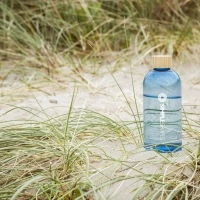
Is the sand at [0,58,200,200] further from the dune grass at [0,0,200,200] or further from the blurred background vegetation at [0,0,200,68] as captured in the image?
the blurred background vegetation at [0,0,200,68]

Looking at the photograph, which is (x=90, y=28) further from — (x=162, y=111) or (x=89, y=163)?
(x=89, y=163)

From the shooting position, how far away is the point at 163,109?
7.77 ft

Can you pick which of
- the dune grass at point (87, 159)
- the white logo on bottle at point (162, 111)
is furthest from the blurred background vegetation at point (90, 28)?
the white logo on bottle at point (162, 111)

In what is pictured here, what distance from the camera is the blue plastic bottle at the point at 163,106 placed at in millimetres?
2363

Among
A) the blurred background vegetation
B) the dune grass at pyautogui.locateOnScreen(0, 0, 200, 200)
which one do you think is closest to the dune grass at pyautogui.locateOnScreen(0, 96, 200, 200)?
the dune grass at pyautogui.locateOnScreen(0, 0, 200, 200)

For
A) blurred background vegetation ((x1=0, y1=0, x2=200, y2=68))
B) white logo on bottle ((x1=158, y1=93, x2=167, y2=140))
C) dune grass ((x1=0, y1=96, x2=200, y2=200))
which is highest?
blurred background vegetation ((x1=0, y1=0, x2=200, y2=68))

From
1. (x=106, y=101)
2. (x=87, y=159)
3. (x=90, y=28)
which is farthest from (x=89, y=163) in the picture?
(x=90, y=28)

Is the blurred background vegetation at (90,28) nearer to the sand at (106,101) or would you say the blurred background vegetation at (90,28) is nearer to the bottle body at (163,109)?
the sand at (106,101)

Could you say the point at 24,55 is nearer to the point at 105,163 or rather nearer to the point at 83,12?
the point at 83,12

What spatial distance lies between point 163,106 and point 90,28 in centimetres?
249

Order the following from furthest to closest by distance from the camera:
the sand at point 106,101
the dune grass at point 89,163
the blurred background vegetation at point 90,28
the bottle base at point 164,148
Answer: the blurred background vegetation at point 90,28
the bottle base at point 164,148
the sand at point 106,101
the dune grass at point 89,163

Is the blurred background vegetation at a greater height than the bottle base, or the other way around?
the blurred background vegetation

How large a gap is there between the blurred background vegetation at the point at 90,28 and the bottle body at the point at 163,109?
1.84m

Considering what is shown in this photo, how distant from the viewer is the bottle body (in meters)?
2.37
